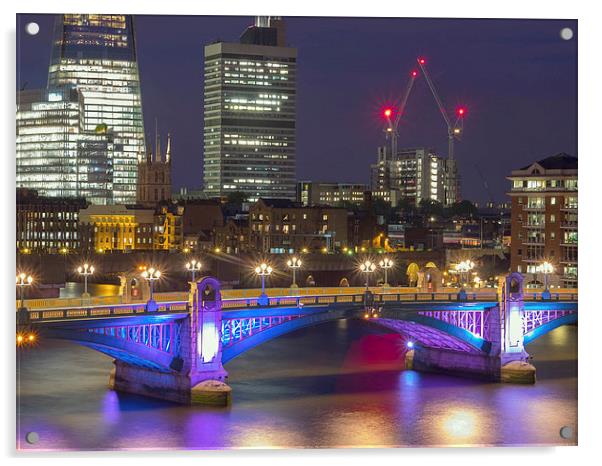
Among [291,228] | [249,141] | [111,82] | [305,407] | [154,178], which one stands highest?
[111,82]

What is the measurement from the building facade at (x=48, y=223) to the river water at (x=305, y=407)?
3644 cm

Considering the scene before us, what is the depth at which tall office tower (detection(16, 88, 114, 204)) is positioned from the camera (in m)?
95.9

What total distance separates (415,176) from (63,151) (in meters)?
44.0

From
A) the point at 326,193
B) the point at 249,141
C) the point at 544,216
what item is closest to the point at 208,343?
the point at 544,216

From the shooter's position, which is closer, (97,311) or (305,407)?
(97,311)

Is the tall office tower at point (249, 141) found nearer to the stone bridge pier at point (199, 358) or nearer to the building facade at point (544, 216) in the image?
the building facade at point (544, 216)

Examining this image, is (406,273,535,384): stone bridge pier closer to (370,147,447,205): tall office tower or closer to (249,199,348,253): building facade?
(249,199,348,253): building facade

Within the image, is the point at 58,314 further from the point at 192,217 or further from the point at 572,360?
the point at 192,217

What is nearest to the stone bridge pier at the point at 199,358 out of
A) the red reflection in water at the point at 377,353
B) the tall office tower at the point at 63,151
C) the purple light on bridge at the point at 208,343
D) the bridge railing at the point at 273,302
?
the purple light on bridge at the point at 208,343

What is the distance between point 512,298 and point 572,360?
2.54 m

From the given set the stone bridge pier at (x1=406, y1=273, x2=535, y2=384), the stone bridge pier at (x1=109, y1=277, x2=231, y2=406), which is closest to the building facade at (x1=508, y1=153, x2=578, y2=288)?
the stone bridge pier at (x1=406, y1=273, x2=535, y2=384)

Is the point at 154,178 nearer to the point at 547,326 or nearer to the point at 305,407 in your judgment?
the point at 547,326

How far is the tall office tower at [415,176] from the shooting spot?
133 m

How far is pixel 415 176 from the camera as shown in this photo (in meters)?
141
